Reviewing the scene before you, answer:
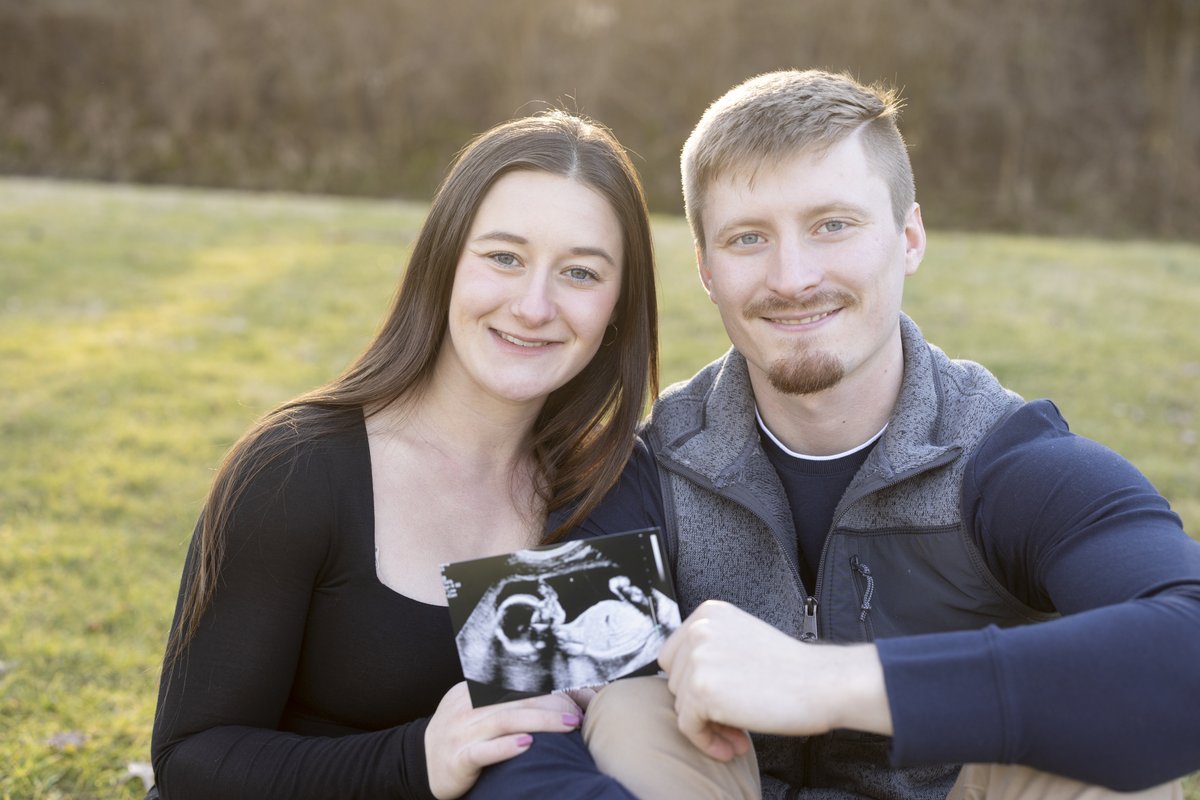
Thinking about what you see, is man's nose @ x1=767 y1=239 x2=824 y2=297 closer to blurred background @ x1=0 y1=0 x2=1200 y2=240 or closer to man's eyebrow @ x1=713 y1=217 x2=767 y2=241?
man's eyebrow @ x1=713 y1=217 x2=767 y2=241

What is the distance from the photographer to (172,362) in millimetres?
7551

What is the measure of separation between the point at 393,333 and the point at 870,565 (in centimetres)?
129

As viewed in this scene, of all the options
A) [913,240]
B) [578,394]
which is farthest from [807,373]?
[578,394]

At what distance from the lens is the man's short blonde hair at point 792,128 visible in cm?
272

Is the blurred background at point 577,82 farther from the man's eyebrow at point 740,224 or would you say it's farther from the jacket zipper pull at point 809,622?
the jacket zipper pull at point 809,622

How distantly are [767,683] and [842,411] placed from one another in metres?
1.01

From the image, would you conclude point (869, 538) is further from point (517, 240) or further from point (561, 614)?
point (517, 240)

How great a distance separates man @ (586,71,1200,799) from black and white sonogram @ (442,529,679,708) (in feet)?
0.35

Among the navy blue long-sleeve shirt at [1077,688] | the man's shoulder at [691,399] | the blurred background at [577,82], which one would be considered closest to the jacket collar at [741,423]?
the man's shoulder at [691,399]

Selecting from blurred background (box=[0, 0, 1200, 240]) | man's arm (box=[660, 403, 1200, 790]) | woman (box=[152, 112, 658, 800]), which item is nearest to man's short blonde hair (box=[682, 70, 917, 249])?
woman (box=[152, 112, 658, 800])

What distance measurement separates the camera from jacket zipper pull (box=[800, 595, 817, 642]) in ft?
8.69

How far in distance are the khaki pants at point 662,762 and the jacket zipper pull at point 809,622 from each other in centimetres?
45

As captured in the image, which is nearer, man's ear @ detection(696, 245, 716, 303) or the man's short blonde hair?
the man's short blonde hair

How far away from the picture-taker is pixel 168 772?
2.36 metres
